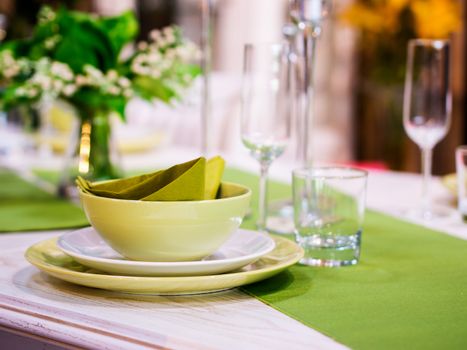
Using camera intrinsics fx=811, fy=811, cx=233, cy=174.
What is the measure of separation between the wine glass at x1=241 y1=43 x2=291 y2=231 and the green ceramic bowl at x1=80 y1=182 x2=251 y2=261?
255mm

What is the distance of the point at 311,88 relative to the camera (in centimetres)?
123

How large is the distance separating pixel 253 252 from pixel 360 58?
4.07 m

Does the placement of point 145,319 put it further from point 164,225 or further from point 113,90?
point 113,90

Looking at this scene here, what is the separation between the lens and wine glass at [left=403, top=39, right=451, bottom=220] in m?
1.30

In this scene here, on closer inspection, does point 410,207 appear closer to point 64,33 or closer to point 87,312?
point 64,33

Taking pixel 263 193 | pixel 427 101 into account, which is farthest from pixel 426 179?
pixel 263 193

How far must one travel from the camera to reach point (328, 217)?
3.17 ft

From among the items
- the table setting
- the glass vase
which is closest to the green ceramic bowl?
the table setting

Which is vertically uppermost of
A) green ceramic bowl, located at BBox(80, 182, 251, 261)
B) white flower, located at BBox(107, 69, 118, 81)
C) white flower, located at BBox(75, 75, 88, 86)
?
white flower, located at BBox(107, 69, 118, 81)

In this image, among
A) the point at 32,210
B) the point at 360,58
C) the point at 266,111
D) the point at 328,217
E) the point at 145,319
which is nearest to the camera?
the point at 145,319

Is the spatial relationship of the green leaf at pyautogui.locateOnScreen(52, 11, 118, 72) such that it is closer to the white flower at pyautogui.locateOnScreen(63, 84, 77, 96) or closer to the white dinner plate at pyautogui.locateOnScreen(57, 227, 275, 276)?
the white flower at pyautogui.locateOnScreen(63, 84, 77, 96)

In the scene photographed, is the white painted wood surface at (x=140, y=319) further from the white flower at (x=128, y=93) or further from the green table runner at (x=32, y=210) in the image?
the white flower at (x=128, y=93)

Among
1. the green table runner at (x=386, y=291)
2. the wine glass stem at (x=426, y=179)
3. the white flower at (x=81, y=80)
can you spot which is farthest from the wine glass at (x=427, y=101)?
the white flower at (x=81, y=80)

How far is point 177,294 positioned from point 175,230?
0.21 ft
